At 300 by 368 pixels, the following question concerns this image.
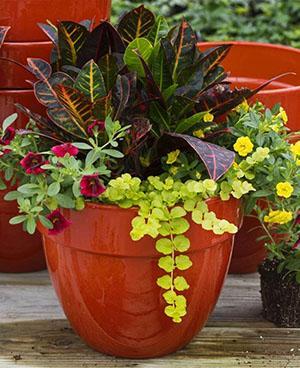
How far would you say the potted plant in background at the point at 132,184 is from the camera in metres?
1.46

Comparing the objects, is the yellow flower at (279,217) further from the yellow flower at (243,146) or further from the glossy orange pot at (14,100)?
the glossy orange pot at (14,100)

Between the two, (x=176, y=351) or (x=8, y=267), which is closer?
(x=176, y=351)

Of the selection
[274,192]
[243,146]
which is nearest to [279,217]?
[274,192]

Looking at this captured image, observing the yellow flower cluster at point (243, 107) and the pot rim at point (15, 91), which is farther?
the pot rim at point (15, 91)

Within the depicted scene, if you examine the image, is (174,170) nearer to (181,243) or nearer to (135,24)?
(181,243)

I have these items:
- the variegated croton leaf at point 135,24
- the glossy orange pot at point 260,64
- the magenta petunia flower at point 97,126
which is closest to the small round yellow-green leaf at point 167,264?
the magenta petunia flower at point 97,126

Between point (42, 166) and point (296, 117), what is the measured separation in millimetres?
681

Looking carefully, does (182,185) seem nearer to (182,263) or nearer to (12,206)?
(182,263)

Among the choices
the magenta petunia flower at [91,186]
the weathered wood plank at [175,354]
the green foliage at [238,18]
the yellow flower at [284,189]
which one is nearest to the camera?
the magenta petunia flower at [91,186]

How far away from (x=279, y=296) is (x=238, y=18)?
2.60 meters

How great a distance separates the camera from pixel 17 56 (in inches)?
72.3

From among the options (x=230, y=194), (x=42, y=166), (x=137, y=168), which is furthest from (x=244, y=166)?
(x=42, y=166)

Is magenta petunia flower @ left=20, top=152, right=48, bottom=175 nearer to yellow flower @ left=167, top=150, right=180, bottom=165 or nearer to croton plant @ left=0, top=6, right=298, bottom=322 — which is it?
croton plant @ left=0, top=6, right=298, bottom=322

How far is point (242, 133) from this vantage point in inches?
64.4
